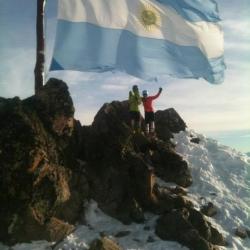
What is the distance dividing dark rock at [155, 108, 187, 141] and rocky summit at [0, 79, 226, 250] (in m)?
2.94

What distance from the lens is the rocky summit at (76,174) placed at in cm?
1507

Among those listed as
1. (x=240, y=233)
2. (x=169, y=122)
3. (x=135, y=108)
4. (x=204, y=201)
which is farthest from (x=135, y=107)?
(x=240, y=233)

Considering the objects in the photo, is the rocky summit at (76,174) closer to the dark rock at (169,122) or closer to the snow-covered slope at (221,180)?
the snow-covered slope at (221,180)

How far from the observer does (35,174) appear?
1518 centimetres

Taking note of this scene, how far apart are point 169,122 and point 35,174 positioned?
12.2m

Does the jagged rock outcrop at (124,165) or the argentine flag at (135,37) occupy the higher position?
the argentine flag at (135,37)

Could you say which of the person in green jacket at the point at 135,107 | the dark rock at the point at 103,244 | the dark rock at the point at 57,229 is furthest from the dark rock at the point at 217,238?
the person in green jacket at the point at 135,107

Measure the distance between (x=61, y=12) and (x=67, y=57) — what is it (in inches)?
64.8

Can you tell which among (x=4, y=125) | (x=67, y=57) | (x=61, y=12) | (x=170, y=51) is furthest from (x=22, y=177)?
(x=170, y=51)

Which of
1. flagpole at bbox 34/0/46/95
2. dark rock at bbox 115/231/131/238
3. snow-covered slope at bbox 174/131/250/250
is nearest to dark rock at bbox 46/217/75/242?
dark rock at bbox 115/231/131/238

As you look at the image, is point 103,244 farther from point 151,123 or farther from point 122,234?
point 151,123

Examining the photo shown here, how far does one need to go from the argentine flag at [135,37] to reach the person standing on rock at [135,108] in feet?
14.6

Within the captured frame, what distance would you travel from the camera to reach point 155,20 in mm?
17234

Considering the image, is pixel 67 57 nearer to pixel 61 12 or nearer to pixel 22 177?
pixel 61 12
